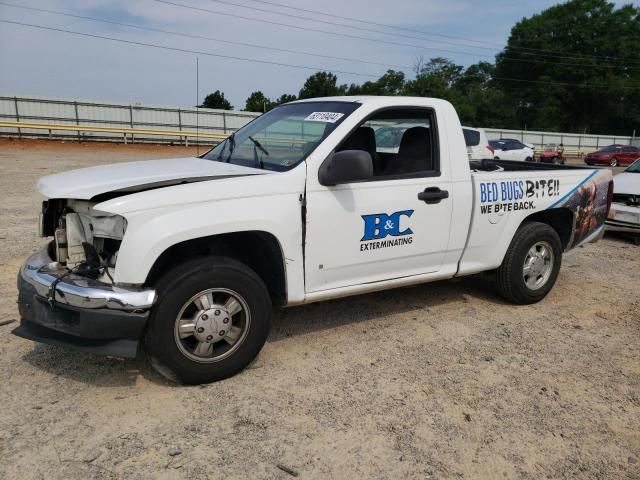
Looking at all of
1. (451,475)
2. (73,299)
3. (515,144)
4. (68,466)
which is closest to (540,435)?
(451,475)

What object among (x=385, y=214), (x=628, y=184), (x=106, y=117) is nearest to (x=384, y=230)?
(x=385, y=214)

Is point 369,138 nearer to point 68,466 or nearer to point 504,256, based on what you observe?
point 504,256

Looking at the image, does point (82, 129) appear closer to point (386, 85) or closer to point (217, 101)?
point (217, 101)

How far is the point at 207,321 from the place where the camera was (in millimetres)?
3379

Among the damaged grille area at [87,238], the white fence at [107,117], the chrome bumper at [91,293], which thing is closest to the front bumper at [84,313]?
the chrome bumper at [91,293]

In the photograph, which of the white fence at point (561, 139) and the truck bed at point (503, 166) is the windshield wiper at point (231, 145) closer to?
the truck bed at point (503, 166)

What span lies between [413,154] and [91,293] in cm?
277

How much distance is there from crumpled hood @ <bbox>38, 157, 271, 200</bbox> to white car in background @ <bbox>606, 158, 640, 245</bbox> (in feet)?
23.0

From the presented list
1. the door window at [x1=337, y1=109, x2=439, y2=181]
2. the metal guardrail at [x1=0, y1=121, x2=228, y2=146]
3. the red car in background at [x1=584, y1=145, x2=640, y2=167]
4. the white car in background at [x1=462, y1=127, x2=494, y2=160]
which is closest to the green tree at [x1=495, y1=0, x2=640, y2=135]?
the red car in background at [x1=584, y1=145, x2=640, y2=167]

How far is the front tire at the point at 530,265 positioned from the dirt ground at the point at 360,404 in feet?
0.82

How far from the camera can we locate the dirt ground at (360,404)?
9.07 feet

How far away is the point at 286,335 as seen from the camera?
4348 millimetres

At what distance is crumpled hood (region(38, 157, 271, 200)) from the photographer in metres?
3.27

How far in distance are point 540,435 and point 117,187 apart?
2.88 meters
